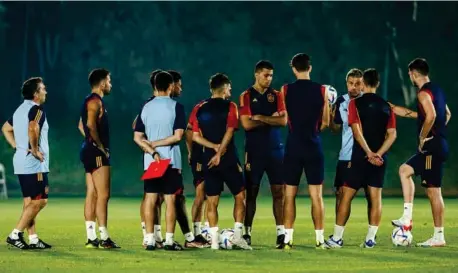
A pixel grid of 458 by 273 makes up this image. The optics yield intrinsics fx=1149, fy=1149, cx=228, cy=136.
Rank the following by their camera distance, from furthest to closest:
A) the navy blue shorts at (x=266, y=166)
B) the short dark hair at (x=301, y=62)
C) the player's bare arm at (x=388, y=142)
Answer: the navy blue shorts at (x=266, y=166) → the player's bare arm at (x=388, y=142) → the short dark hair at (x=301, y=62)

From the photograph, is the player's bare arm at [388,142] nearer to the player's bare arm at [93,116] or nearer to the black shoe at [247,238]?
the black shoe at [247,238]

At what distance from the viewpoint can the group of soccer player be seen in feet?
36.5

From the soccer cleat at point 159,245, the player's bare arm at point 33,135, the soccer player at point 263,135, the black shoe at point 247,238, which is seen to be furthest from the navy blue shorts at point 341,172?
the player's bare arm at point 33,135

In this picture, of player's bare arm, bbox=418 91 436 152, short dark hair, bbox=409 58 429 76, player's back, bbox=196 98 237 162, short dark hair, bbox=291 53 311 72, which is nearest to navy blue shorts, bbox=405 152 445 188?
player's bare arm, bbox=418 91 436 152

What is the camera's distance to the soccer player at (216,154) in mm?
11195

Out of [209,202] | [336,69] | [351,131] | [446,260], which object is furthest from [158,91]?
[336,69]

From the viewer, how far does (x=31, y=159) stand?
1166 cm

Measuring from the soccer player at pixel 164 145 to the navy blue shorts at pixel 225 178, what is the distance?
0.29 metres

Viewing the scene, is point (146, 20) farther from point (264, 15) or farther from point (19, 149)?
point (19, 149)

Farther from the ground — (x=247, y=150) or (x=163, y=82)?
(x=163, y=82)

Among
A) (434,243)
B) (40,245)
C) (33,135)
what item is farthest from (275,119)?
(40,245)

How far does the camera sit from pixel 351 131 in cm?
1198

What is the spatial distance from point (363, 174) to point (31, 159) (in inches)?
132

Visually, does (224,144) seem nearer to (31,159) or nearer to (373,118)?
(373,118)
